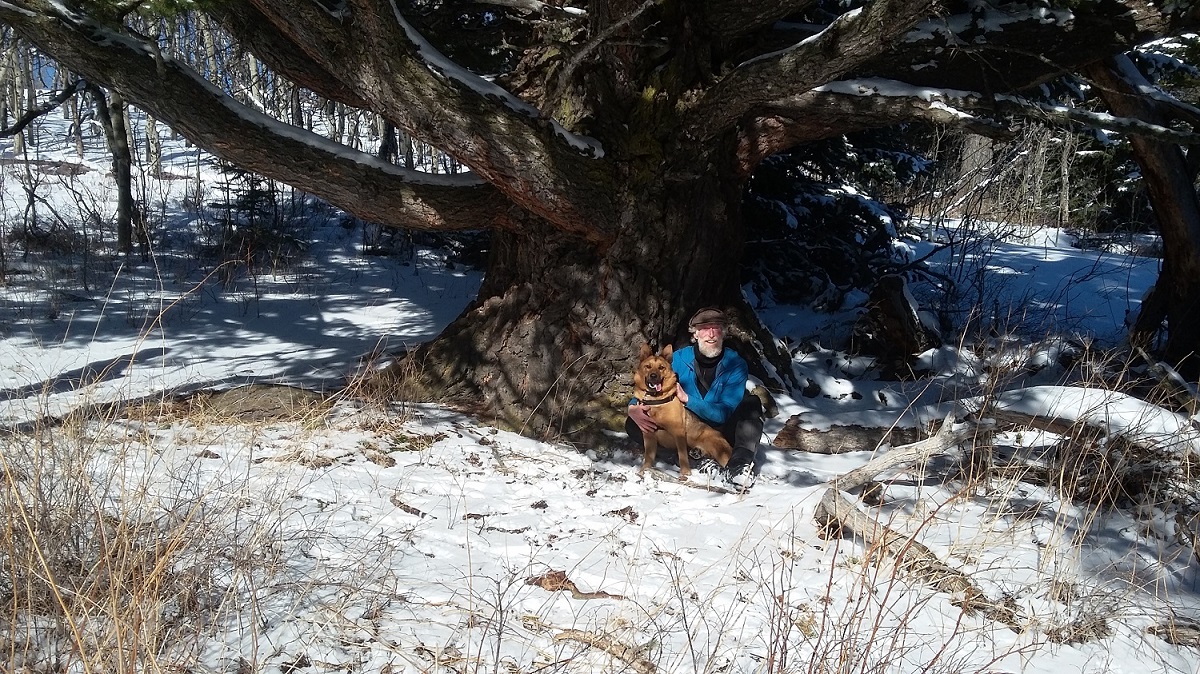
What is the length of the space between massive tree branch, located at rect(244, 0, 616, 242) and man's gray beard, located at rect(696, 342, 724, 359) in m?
1.12

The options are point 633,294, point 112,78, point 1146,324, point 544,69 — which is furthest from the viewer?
point 1146,324

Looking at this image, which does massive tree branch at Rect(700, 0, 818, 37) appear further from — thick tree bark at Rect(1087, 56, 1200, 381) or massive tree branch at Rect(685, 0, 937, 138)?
thick tree bark at Rect(1087, 56, 1200, 381)

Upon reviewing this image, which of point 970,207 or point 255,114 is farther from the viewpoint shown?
point 970,207

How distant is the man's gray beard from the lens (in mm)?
4715

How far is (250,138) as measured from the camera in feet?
16.0

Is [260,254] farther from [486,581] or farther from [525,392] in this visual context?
[486,581]

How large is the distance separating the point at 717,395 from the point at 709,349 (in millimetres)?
274

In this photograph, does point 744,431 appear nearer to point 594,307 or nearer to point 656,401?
point 656,401

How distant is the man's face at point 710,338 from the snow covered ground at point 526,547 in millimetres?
814

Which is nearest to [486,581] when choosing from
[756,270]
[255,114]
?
[255,114]

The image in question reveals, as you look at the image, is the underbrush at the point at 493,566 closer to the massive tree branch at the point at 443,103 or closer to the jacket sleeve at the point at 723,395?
the jacket sleeve at the point at 723,395

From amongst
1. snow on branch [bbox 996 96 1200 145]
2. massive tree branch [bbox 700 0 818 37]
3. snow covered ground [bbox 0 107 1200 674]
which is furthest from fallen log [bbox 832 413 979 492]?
massive tree branch [bbox 700 0 818 37]

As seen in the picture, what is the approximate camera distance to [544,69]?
579 cm

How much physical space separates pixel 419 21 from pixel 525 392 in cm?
308
